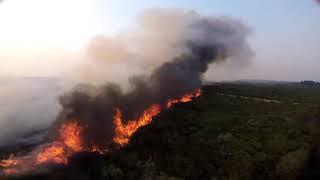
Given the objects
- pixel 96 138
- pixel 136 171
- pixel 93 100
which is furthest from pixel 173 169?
pixel 93 100

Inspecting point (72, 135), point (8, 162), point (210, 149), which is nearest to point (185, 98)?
point (210, 149)

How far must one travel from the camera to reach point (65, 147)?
163 ft

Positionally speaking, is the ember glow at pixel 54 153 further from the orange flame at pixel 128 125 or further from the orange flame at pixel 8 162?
Result: the orange flame at pixel 128 125

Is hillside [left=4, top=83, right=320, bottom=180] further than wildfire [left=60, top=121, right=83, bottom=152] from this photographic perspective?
No

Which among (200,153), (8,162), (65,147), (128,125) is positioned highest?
(128,125)

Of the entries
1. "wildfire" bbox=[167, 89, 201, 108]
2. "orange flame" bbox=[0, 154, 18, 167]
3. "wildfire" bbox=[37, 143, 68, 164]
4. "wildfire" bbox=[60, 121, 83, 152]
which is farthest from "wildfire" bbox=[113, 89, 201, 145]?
"orange flame" bbox=[0, 154, 18, 167]

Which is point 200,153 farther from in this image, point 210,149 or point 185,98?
point 185,98

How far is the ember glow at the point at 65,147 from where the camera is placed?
42625 millimetres

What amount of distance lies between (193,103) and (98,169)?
64932 mm

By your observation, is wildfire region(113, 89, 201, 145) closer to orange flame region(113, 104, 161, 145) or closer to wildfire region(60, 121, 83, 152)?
orange flame region(113, 104, 161, 145)

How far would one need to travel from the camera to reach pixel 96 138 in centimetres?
5503

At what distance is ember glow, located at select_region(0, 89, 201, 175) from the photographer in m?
42.6

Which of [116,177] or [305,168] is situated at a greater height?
[305,168]

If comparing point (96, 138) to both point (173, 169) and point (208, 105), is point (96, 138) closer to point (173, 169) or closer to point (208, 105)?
point (173, 169)
